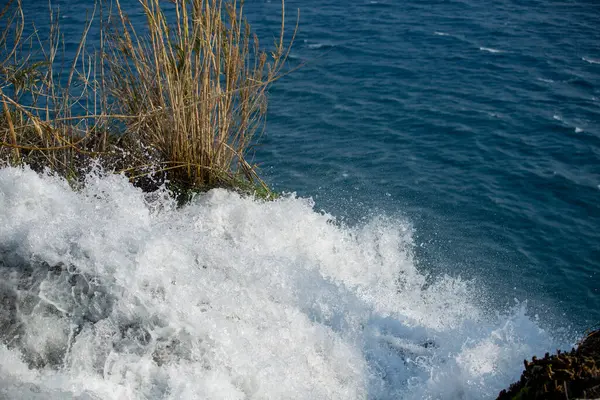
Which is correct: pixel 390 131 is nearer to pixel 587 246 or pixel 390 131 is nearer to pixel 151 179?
pixel 587 246

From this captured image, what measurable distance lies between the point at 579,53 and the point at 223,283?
33.4 ft

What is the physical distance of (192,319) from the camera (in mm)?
4086

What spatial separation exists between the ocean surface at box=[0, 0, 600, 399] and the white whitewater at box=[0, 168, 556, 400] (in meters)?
0.01

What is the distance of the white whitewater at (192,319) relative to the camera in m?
3.79

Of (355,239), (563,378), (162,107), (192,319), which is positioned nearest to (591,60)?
(355,239)

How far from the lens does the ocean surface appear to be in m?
3.99

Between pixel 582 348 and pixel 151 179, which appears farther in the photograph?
pixel 151 179

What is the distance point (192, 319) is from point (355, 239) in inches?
140

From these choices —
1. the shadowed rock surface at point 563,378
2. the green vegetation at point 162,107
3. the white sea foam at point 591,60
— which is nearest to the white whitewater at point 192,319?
the green vegetation at point 162,107

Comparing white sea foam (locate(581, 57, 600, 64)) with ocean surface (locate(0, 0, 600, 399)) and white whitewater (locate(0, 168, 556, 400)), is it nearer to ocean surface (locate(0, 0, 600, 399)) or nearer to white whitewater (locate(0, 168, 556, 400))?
ocean surface (locate(0, 0, 600, 399))

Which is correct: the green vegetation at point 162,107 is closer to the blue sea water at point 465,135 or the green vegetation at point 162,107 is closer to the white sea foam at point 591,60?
the blue sea water at point 465,135

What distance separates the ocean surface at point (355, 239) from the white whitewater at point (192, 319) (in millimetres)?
14

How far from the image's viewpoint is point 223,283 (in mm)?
4508

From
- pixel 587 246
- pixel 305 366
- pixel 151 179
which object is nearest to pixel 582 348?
pixel 305 366
